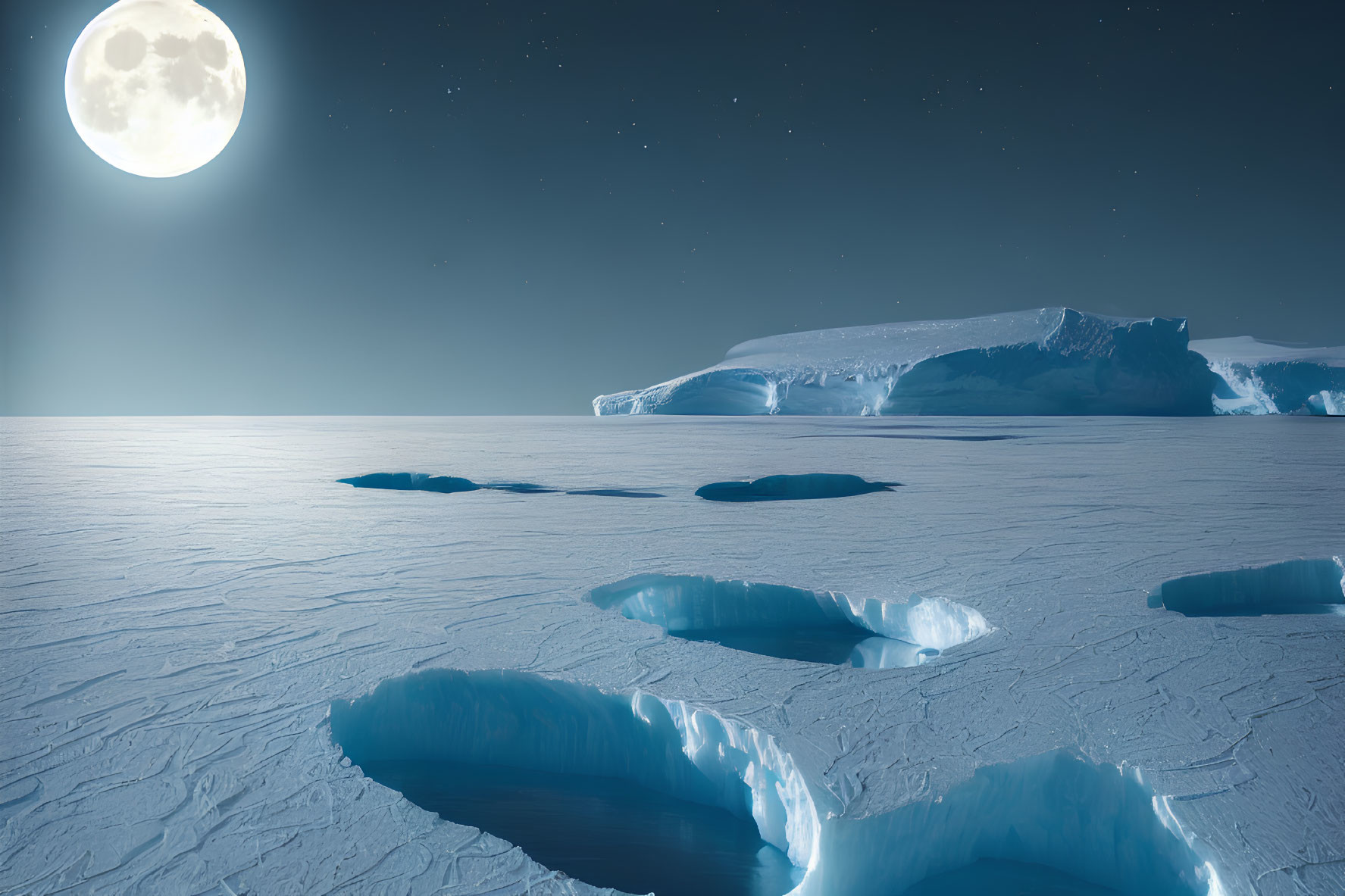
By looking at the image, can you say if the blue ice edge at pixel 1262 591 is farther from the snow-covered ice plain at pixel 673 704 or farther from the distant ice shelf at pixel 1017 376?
the distant ice shelf at pixel 1017 376

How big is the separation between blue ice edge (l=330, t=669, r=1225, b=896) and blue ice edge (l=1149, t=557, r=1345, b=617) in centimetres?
263

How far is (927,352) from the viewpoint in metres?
38.0

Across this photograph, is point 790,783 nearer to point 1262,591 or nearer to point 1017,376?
point 1262,591

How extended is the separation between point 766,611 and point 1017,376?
35.0m

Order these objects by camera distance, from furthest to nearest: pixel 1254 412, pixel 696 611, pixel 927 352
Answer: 1. pixel 1254 412
2. pixel 927 352
3. pixel 696 611

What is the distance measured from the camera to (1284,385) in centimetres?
4169

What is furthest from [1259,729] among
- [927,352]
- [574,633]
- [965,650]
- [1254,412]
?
[1254,412]

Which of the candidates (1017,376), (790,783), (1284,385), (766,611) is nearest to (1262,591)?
(766,611)

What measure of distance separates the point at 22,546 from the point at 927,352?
121 feet

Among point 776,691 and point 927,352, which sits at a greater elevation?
point 927,352

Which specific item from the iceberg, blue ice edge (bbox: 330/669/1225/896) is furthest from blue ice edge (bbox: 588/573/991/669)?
the iceberg

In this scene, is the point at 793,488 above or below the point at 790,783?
above

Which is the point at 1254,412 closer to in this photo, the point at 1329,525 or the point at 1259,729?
the point at 1329,525

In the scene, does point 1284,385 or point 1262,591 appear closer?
point 1262,591
